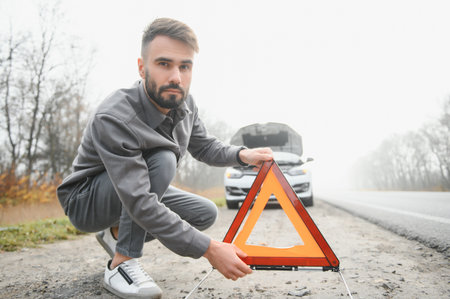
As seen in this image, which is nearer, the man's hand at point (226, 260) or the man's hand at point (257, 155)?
the man's hand at point (226, 260)

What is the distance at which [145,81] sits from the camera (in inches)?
65.9

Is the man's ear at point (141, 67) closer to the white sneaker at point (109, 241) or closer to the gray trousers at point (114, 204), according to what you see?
the gray trousers at point (114, 204)

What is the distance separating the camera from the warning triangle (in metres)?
1.57

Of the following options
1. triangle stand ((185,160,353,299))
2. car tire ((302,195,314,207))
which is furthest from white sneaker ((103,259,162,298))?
car tire ((302,195,314,207))

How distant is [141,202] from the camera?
1312 mm

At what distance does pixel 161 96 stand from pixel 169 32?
Result: 352 millimetres

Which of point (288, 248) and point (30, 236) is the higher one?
point (288, 248)

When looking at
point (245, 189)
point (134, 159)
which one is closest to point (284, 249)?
point (134, 159)

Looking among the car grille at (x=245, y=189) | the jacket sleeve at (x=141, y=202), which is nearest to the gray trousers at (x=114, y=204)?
the jacket sleeve at (x=141, y=202)

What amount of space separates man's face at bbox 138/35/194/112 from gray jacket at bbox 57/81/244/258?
107 millimetres

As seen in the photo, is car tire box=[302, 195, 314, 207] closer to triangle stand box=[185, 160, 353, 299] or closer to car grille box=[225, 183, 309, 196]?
car grille box=[225, 183, 309, 196]

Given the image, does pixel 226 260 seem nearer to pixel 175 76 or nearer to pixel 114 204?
pixel 114 204

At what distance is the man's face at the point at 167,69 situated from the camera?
5.15 feet

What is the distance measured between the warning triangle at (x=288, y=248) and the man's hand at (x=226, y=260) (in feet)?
0.98
